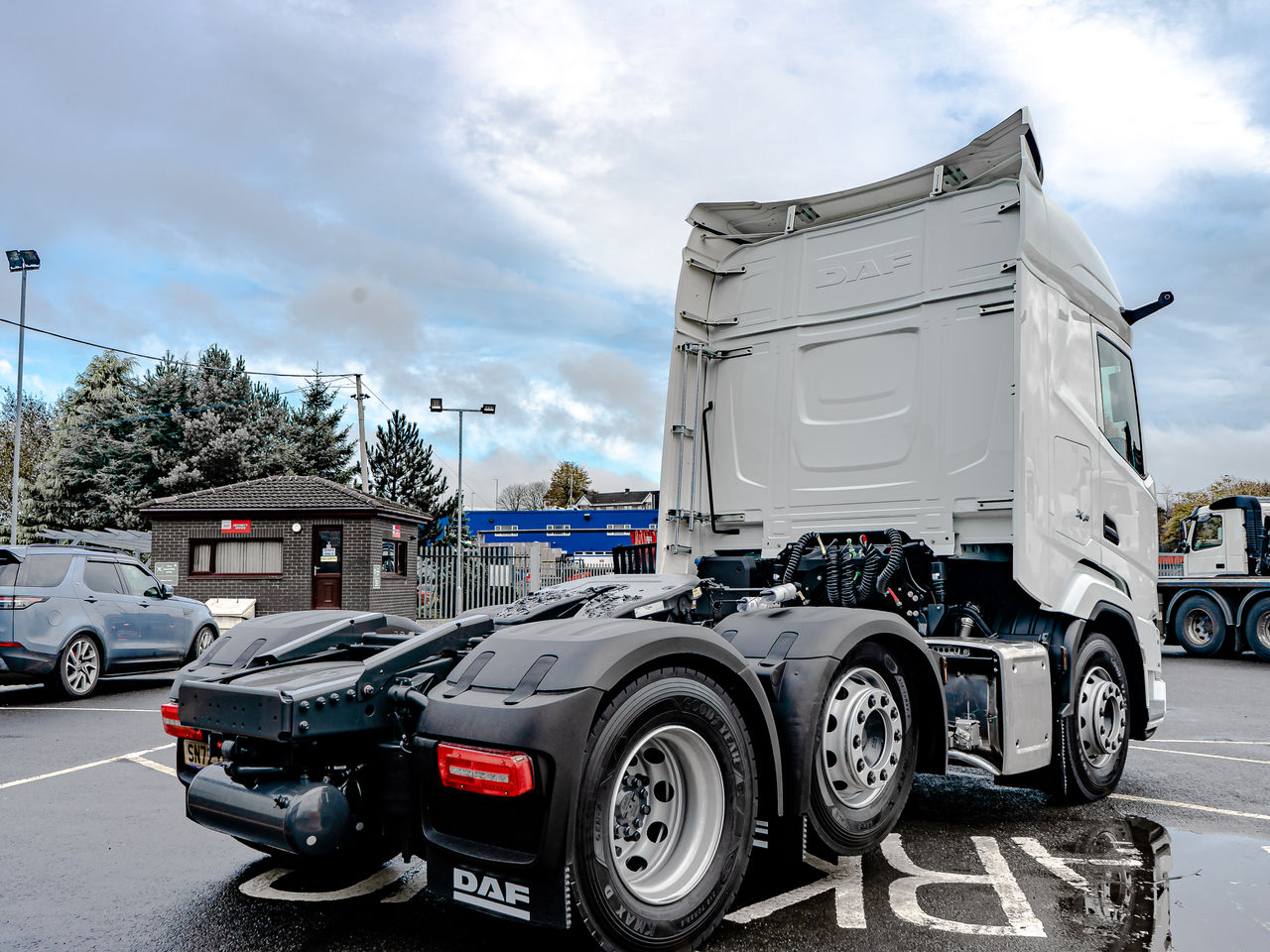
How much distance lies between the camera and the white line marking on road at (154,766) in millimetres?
6527

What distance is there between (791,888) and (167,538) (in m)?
21.6

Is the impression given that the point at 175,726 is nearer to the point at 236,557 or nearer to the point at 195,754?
the point at 195,754

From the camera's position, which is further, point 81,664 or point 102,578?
point 102,578

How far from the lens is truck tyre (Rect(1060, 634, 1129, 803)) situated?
5355mm

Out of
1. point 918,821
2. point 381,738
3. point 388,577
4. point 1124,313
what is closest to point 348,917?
point 381,738

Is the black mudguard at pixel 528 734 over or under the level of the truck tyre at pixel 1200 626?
over

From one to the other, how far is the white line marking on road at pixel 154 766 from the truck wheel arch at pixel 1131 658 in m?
6.09

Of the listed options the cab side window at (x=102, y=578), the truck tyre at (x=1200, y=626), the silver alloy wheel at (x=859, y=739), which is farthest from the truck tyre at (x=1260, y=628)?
the cab side window at (x=102, y=578)

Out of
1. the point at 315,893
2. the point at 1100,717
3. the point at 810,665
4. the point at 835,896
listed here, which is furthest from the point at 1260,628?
the point at 315,893

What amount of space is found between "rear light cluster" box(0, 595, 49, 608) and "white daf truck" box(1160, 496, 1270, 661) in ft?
54.2

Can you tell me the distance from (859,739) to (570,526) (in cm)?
2555

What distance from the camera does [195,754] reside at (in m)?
3.95

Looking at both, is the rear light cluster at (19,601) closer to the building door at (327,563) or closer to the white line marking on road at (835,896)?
→ the white line marking on road at (835,896)

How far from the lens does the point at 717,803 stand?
132 inches
